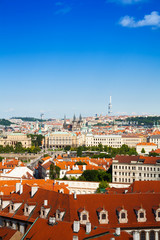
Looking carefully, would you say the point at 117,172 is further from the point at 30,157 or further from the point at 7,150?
the point at 7,150

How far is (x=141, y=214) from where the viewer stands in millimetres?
33844

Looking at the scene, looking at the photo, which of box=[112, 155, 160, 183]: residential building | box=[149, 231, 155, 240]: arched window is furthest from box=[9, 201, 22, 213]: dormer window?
box=[112, 155, 160, 183]: residential building

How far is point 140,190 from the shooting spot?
45188 millimetres

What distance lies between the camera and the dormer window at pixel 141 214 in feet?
111

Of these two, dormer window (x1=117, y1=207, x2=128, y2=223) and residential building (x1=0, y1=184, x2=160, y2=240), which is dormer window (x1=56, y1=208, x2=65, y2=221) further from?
dormer window (x1=117, y1=207, x2=128, y2=223)

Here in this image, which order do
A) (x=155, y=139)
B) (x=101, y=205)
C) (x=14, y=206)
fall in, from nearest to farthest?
(x=101, y=205) < (x=14, y=206) < (x=155, y=139)

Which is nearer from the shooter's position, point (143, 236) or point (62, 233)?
point (62, 233)

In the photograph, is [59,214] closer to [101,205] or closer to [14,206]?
[101,205]

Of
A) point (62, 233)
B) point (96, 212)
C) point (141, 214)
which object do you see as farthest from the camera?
point (141, 214)

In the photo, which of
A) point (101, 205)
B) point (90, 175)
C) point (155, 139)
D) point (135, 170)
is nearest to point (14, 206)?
point (101, 205)

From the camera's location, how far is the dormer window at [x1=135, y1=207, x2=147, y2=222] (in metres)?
33.7

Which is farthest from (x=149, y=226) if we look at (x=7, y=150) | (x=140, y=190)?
(x=7, y=150)

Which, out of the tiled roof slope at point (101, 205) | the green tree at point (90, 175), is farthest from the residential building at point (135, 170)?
the tiled roof slope at point (101, 205)

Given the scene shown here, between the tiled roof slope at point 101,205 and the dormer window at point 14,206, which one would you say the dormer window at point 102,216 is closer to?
the tiled roof slope at point 101,205
